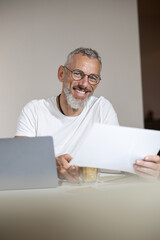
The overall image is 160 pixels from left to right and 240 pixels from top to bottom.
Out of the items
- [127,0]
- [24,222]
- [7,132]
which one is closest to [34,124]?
[24,222]

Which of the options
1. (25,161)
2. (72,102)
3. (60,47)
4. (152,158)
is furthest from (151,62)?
(25,161)

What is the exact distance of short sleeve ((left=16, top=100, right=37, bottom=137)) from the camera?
1737mm

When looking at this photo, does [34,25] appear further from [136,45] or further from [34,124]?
[34,124]

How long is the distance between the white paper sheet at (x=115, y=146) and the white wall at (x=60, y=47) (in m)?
2.23

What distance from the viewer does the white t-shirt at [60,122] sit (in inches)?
69.6

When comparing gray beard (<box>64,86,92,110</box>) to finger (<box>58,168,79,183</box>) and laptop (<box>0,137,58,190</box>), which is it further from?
laptop (<box>0,137,58,190</box>)

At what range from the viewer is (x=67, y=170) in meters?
1.05

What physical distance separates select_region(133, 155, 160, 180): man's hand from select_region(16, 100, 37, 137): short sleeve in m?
0.89

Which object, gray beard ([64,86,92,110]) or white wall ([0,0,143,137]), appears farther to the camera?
white wall ([0,0,143,137])

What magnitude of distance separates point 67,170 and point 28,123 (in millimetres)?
790

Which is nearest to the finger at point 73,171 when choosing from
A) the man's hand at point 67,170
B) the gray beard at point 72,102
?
the man's hand at point 67,170

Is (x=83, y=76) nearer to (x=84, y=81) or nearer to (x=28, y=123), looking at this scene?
(x=84, y=81)

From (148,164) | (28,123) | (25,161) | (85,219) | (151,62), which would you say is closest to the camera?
(85,219)

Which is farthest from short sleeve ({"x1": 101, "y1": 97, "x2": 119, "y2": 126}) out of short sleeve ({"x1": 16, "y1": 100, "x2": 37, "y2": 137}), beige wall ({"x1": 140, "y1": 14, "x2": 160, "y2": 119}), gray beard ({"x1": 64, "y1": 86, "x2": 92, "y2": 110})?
beige wall ({"x1": 140, "y1": 14, "x2": 160, "y2": 119})
